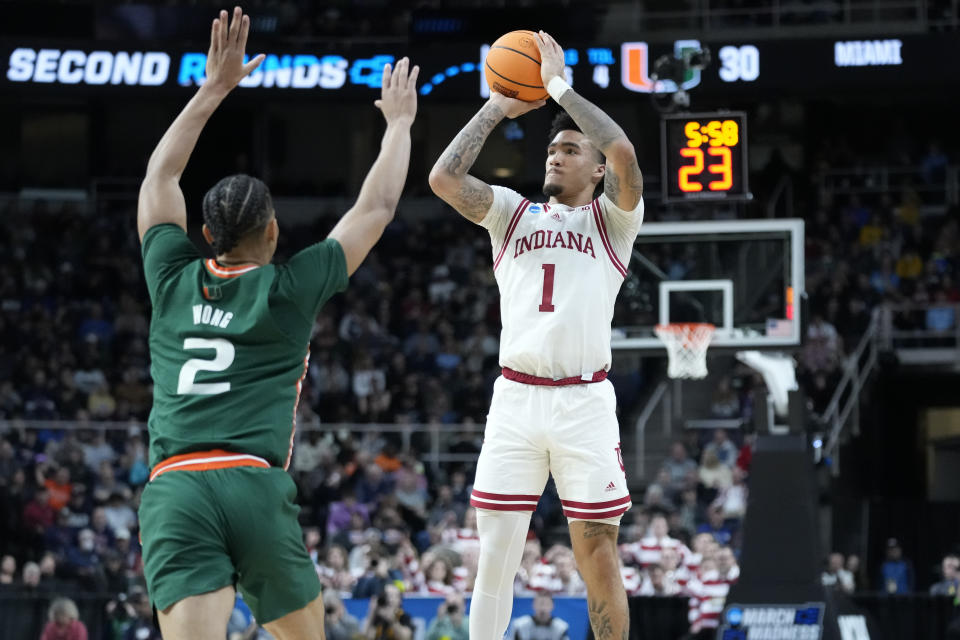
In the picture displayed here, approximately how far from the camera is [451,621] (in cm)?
1436

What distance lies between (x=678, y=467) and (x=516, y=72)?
13.2 m

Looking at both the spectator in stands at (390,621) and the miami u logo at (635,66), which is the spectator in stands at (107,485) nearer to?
the spectator in stands at (390,621)

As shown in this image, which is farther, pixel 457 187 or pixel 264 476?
pixel 457 187

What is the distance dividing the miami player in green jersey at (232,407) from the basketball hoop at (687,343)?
896 cm

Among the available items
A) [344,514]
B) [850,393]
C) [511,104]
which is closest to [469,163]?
[511,104]

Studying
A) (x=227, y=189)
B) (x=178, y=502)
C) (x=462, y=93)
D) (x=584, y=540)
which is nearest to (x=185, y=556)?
(x=178, y=502)

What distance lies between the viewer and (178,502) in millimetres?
4801

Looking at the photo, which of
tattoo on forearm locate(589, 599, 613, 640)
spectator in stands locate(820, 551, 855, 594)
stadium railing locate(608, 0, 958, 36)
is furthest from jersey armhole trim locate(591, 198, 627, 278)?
stadium railing locate(608, 0, 958, 36)

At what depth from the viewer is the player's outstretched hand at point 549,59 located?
6.94 metres

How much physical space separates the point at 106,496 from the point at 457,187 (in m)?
13.6

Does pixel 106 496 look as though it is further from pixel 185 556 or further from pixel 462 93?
pixel 185 556

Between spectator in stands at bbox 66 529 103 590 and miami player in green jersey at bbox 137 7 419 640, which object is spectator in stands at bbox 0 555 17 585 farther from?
miami player in green jersey at bbox 137 7 419 640

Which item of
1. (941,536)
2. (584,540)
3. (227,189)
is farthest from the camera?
(941,536)

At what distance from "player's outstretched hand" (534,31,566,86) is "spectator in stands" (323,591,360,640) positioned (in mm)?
8872
